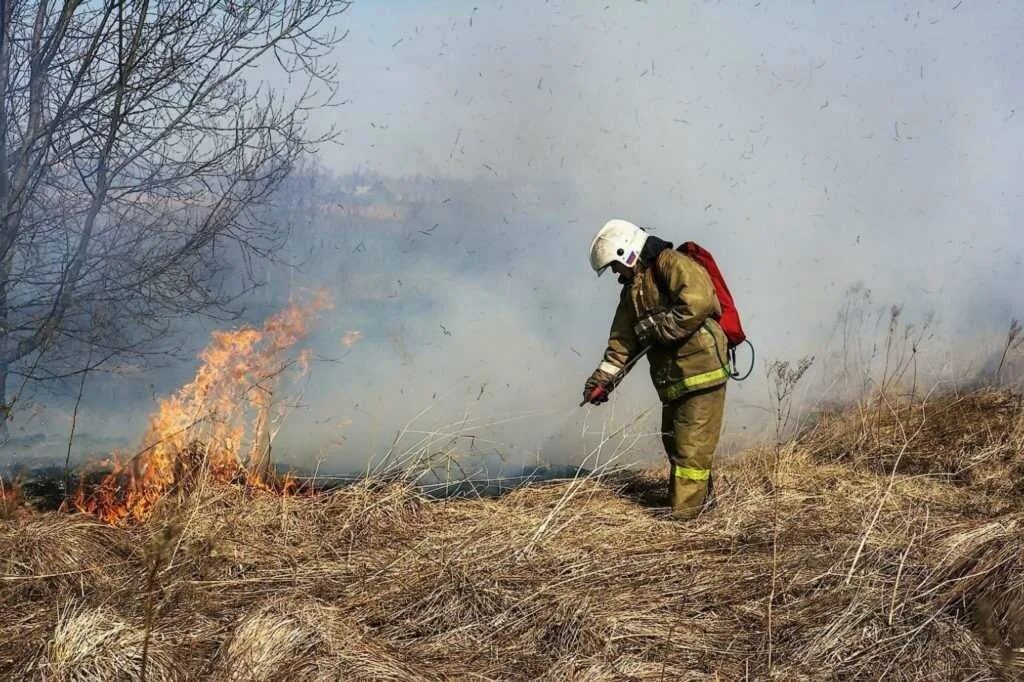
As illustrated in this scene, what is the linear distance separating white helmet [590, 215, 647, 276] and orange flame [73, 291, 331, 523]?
5.66ft

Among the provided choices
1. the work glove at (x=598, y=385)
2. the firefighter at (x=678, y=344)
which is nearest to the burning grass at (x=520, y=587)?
the firefighter at (x=678, y=344)

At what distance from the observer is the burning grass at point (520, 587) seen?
281 centimetres

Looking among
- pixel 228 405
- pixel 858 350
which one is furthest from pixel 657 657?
pixel 858 350

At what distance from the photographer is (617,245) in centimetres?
453

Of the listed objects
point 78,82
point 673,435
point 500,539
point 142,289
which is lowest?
point 500,539

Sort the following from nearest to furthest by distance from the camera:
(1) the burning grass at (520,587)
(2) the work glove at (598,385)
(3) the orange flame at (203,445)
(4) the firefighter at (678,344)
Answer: (1) the burning grass at (520,587) → (3) the orange flame at (203,445) → (4) the firefighter at (678,344) → (2) the work glove at (598,385)

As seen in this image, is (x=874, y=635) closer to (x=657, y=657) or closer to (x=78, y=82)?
(x=657, y=657)

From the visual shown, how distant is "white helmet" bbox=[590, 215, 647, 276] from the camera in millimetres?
4535

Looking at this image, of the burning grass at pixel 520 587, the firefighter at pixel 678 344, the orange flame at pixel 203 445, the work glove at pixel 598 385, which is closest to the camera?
the burning grass at pixel 520 587

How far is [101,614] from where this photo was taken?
111 inches

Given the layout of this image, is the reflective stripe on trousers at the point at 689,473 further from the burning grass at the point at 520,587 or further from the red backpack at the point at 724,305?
A: the red backpack at the point at 724,305

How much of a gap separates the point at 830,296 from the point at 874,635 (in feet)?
21.0

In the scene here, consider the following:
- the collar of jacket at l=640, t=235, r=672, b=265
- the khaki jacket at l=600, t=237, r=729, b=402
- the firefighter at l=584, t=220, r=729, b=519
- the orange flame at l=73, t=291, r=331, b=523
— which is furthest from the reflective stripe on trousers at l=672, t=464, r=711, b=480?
the orange flame at l=73, t=291, r=331, b=523

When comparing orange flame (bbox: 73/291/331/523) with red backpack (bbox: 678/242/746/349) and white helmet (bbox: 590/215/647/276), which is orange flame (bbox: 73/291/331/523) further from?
red backpack (bbox: 678/242/746/349)
